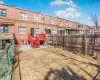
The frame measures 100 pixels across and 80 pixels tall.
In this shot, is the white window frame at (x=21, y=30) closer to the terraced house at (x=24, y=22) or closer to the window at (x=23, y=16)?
the terraced house at (x=24, y=22)

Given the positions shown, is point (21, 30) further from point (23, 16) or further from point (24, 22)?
point (23, 16)

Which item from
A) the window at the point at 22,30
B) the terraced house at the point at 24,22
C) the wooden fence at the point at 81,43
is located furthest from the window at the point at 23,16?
the wooden fence at the point at 81,43

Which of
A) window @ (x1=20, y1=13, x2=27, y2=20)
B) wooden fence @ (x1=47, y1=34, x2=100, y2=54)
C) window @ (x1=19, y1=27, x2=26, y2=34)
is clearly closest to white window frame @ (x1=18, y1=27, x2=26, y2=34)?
window @ (x1=19, y1=27, x2=26, y2=34)

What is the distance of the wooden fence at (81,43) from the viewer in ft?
35.2

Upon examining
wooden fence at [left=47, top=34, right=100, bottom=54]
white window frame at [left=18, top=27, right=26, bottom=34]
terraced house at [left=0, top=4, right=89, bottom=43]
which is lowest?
wooden fence at [left=47, top=34, right=100, bottom=54]

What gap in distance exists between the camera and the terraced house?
22.4 meters

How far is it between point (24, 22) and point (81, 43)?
16.1 metres

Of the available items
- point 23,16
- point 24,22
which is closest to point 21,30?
point 24,22

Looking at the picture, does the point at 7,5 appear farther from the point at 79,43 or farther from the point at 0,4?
the point at 79,43

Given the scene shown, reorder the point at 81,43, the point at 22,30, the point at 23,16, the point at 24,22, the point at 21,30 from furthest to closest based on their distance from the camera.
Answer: the point at 23,16
the point at 24,22
the point at 22,30
the point at 21,30
the point at 81,43

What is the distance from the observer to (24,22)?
2509 cm

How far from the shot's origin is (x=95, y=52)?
10711 millimetres

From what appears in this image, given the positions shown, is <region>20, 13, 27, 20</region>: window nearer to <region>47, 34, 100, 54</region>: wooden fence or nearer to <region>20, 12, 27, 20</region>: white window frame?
<region>20, 12, 27, 20</region>: white window frame

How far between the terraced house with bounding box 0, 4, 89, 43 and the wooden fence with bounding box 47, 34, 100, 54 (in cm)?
1045
